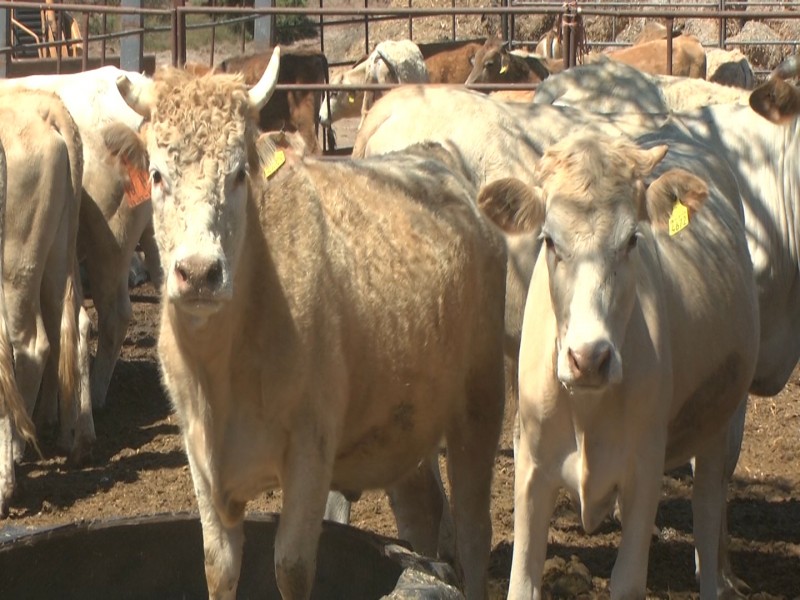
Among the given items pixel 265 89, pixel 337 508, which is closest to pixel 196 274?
pixel 265 89

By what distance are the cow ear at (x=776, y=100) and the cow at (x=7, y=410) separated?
3638 millimetres

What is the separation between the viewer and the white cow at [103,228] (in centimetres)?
884

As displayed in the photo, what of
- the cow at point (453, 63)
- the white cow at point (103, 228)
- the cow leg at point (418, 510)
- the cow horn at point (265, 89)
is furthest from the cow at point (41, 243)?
the cow at point (453, 63)

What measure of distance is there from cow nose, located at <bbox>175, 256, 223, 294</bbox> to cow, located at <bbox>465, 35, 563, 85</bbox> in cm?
1470

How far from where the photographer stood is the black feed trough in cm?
482

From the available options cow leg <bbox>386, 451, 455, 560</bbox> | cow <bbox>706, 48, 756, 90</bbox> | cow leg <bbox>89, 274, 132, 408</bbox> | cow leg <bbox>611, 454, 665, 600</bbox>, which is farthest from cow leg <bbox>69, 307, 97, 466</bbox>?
cow <bbox>706, 48, 756, 90</bbox>

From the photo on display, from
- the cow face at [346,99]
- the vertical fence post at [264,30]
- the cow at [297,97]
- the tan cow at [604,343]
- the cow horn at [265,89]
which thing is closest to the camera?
the tan cow at [604,343]

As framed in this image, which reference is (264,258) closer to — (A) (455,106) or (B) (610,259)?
(B) (610,259)

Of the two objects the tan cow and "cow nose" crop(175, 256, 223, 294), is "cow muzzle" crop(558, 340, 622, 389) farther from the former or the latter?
"cow nose" crop(175, 256, 223, 294)

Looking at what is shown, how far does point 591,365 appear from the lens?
12.9 ft

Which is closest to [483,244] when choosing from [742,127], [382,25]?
[742,127]

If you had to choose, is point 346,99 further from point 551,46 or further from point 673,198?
point 673,198

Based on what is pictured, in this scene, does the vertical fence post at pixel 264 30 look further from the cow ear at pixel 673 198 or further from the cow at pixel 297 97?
the cow ear at pixel 673 198

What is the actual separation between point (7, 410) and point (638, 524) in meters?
3.29
